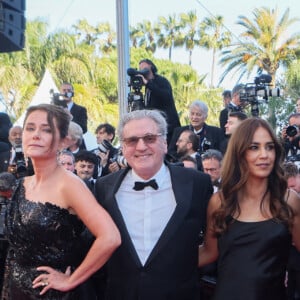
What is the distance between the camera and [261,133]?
3.03 metres

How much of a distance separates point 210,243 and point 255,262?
33 cm

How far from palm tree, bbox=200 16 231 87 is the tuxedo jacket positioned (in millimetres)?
36825

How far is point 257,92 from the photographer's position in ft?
21.8

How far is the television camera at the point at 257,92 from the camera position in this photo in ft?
21.6

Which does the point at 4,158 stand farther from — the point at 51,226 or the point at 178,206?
the point at 178,206

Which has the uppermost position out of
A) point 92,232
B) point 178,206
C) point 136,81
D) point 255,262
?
point 136,81

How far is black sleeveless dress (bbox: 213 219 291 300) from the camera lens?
9.43 ft

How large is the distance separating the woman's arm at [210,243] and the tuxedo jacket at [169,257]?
0.11 ft

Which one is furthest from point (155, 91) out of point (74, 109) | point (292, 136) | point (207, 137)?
point (74, 109)

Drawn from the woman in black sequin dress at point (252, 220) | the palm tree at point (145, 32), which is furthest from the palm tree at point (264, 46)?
the woman in black sequin dress at point (252, 220)

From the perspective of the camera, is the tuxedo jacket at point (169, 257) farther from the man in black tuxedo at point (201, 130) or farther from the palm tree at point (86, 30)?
the palm tree at point (86, 30)

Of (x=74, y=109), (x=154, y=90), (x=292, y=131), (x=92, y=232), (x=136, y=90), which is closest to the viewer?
(x=92, y=232)

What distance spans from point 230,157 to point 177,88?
33375 millimetres

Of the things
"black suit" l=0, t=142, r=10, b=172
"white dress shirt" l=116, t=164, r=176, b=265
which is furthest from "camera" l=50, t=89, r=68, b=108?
"white dress shirt" l=116, t=164, r=176, b=265
